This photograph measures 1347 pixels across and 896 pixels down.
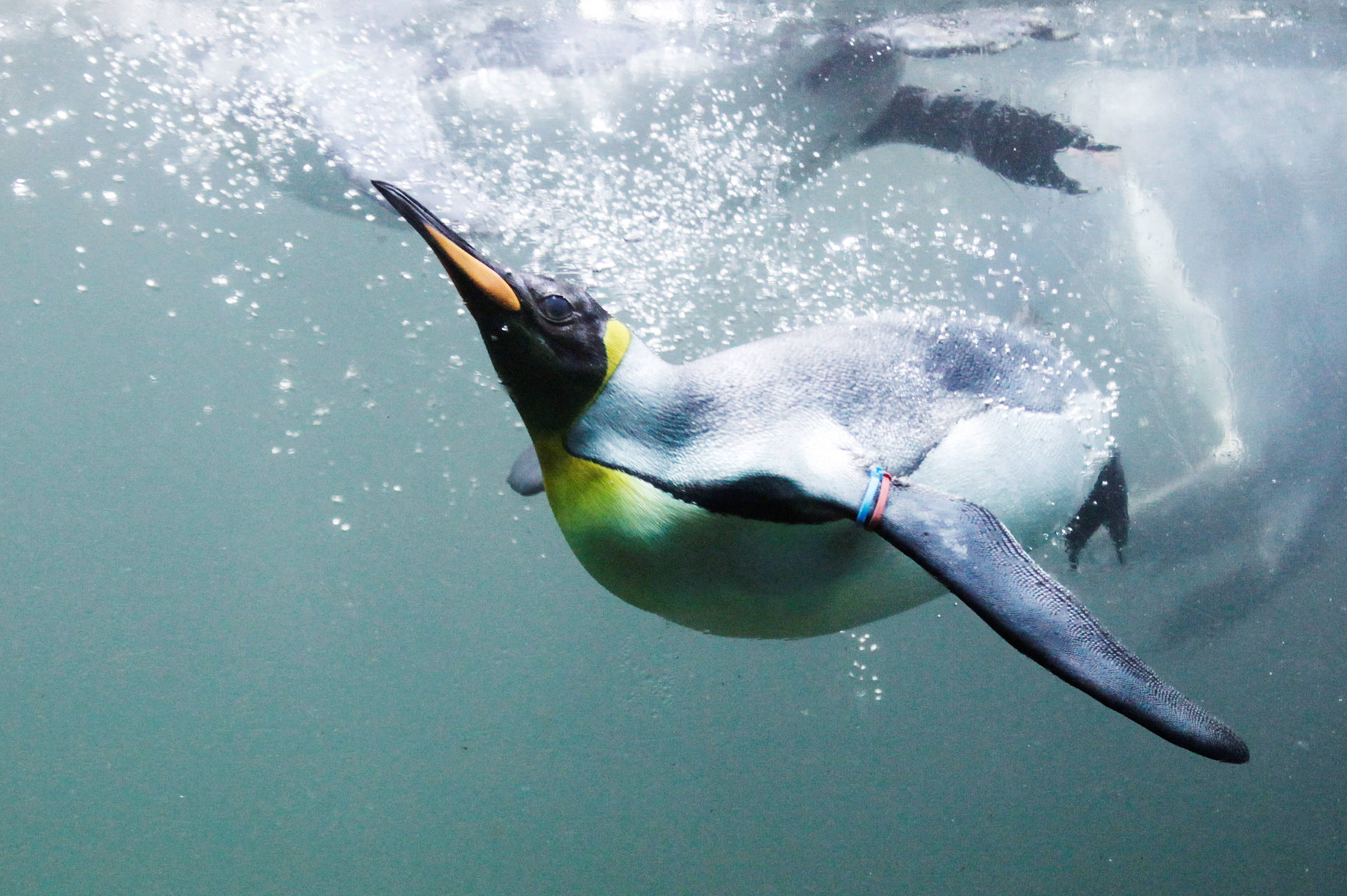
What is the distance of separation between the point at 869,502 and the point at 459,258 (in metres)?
0.66

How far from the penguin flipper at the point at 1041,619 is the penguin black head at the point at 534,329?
507mm

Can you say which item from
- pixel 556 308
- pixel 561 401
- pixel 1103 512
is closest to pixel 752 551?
pixel 561 401

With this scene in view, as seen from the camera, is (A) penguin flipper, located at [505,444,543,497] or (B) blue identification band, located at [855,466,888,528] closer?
(B) blue identification band, located at [855,466,888,528]

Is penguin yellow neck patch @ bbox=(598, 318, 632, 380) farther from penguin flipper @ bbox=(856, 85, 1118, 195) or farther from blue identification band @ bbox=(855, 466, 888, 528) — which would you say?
penguin flipper @ bbox=(856, 85, 1118, 195)

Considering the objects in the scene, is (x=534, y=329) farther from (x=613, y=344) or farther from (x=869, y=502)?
(x=869, y=502)

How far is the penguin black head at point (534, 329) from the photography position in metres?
1.11

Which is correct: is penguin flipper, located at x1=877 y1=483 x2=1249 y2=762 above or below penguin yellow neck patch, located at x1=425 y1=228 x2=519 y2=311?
below

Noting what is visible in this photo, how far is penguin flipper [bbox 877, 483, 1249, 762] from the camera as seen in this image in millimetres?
1017

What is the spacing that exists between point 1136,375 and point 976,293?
2.78 ft

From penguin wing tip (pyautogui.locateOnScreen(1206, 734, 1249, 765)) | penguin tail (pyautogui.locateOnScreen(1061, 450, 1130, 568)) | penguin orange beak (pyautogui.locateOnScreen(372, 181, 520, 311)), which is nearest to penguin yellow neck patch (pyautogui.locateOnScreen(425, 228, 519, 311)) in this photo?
penguin orange beak (pyautogui.locateOnScreen(372, 181, 520, 311))

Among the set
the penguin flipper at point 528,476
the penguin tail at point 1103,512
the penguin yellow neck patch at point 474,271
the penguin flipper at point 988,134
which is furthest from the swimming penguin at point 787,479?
the penguin flipper at point 988,134

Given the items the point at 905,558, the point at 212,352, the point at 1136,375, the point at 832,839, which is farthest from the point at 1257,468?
the point at 212,352

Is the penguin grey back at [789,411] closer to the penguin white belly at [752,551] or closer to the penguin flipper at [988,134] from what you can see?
the penguin white belly at [752,551]

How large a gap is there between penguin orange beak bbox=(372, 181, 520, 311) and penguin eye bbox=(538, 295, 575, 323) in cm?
5
